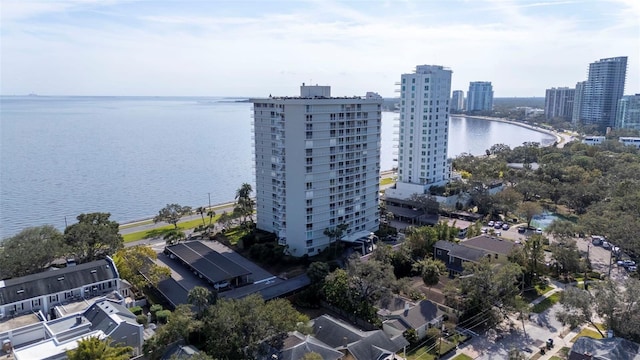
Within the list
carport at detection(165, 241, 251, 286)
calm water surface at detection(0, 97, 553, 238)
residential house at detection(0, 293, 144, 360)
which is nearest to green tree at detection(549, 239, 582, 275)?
carport at detection(165, 241, 251, 286)

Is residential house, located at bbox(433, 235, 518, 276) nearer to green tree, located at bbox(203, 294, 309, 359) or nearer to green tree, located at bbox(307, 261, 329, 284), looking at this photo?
green tree, located at bbox(307, 261, 329, 284)

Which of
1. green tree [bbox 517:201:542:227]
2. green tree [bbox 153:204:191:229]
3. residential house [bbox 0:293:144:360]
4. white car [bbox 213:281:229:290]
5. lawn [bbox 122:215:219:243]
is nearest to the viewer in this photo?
residential house [bbox 0:293:144:360]

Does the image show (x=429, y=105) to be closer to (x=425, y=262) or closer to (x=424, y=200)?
(x=424, y=200)

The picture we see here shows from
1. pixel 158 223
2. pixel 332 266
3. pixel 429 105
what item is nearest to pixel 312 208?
pixel 332 266

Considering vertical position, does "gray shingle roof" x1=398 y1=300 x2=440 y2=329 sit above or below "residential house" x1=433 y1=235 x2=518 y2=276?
below

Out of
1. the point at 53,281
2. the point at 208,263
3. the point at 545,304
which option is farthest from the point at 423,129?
the point at 53,281
